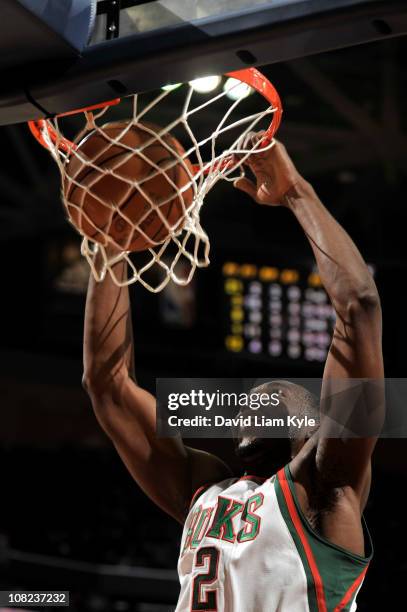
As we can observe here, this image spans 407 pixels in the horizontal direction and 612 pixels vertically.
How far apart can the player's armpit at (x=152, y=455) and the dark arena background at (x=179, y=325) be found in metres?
3.43

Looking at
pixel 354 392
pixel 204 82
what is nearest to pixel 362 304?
pixel 354 392

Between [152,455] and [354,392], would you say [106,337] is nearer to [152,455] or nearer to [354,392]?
[152,455]

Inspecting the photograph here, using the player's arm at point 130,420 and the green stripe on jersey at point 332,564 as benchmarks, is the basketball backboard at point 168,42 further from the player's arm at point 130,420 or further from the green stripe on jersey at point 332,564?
the green stripe on jersey at point 332,564

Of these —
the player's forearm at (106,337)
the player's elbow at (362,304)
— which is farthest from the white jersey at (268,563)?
the player's forearm at (106,337)

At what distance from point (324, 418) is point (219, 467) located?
527mm

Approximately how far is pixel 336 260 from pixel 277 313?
396cm

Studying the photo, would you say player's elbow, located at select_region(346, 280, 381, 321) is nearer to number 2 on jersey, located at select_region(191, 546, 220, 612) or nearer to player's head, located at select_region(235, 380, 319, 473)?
player's head, located at select_region(235, 380, 319, 473)

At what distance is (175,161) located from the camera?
225 cm

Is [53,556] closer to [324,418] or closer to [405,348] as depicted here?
[405,348]

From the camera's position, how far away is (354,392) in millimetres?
1990

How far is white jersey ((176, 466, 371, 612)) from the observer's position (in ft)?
6.70

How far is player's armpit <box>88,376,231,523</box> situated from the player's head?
0.15 m

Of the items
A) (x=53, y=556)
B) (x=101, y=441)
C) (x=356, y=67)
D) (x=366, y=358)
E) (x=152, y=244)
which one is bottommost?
(x=53, y=556)

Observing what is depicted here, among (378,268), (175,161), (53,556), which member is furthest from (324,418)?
(53,556)
